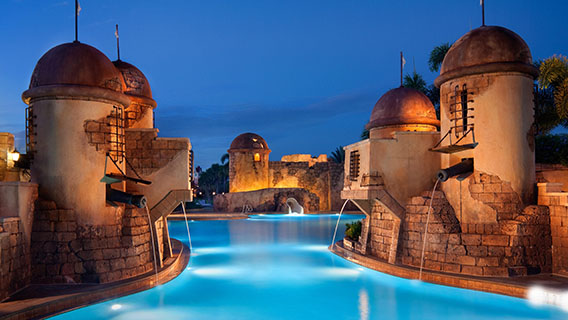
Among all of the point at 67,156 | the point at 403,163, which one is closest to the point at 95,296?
the point at 67,156

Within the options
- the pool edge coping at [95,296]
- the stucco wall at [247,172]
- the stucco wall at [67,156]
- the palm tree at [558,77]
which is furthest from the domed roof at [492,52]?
the stucco wall at [247,172]

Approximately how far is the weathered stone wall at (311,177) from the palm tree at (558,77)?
24.9 m

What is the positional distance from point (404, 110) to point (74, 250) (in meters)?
11.3

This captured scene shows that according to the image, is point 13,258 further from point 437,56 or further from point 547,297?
point 437,56

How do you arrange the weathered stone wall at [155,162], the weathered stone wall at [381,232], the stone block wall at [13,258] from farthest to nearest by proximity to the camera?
the weathered stone wall at [381,232] < the weathered stone wall at [155,162] < the stone block wall at [13,258]

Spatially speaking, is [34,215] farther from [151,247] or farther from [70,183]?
[151,247]

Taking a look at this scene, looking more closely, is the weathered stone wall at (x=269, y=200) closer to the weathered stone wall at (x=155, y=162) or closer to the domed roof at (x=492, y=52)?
the weathered stone wall at (x=155, y=162)

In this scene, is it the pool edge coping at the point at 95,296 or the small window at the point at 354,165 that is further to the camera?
the small window at the point at 354,165

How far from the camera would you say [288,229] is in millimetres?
24219

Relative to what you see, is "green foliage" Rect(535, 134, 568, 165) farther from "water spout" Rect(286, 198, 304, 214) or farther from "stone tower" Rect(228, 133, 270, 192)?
"stone tower" Rect(228, 133, 270, 192)

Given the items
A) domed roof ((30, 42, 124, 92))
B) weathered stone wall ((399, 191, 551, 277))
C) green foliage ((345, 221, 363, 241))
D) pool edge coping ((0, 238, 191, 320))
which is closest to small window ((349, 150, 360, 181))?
green foliage ((345, 221, 363, 241))

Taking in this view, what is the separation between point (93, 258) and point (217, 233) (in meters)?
13.3

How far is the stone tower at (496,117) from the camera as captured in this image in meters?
10.9

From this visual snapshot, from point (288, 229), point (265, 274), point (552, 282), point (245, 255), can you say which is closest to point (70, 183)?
point (265, 274)
